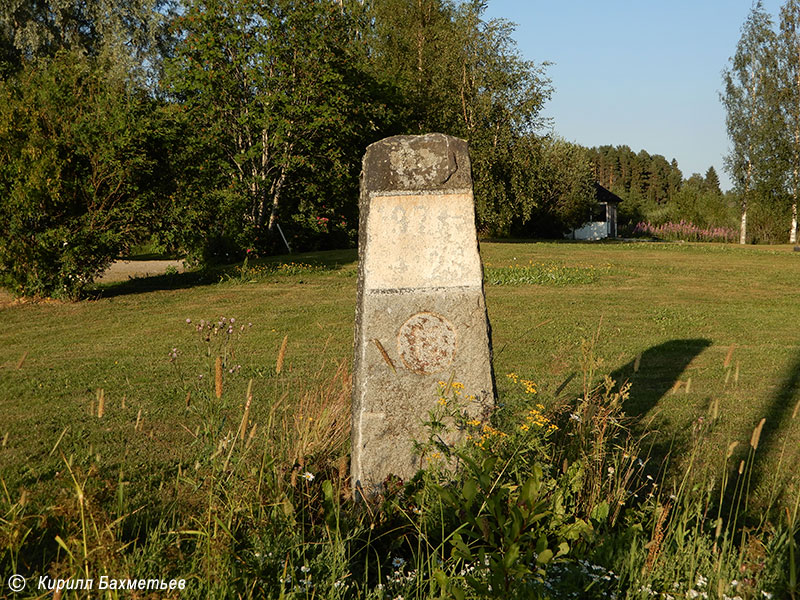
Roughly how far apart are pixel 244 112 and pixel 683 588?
19206 millimetres

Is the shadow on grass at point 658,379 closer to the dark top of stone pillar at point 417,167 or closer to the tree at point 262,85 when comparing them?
the dark top of stone pillar at point 417,167

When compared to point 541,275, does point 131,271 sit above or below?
below

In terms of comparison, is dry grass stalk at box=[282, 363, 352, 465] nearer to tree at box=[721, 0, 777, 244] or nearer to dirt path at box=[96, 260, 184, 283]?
dirt path at box=[96, 260, 184, 283]

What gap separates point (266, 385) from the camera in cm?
693

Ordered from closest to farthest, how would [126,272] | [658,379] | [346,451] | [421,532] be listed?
[421,532], [346,451], [658,379], [126,272]

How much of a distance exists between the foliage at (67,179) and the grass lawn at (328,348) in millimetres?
757

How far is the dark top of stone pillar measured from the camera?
4.23 m

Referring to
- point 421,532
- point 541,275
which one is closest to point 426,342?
point 421,532

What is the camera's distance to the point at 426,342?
417 cm

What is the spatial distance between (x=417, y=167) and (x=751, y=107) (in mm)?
38788

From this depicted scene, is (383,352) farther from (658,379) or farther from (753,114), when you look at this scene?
(753,114)

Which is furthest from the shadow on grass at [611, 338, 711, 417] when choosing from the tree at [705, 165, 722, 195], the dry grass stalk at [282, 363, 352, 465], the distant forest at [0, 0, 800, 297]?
the tree at [705, 165, 722, 195]

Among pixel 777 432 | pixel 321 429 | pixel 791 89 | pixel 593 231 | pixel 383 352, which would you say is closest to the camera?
pixel 383 352

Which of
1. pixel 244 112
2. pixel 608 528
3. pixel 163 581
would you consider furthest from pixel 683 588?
pixel 244 112
